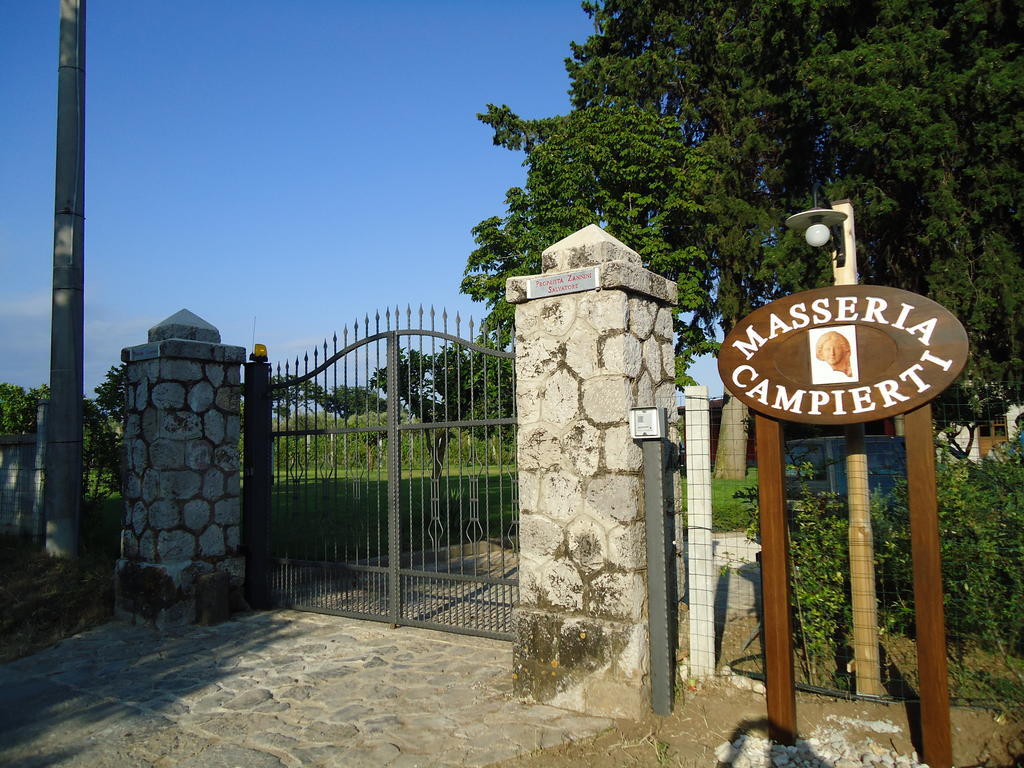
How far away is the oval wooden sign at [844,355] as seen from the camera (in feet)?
11.5

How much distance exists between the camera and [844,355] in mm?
3725

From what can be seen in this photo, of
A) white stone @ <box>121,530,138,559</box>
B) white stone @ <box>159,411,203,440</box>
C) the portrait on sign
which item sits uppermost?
the portrait on sign

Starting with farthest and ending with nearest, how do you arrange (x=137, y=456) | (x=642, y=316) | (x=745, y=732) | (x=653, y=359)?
1. (x=137, y=456)
2. (x=653, y=359)
3. (x=642, y=316)
4. (x=745, y=732)

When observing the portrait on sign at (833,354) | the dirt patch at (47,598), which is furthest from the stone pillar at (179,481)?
the portrait on sign at (833,354)

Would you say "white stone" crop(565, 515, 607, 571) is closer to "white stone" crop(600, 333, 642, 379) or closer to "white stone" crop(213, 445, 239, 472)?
"white stone" crop(600, 333, 642, 379)

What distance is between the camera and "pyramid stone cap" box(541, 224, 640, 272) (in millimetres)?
4414

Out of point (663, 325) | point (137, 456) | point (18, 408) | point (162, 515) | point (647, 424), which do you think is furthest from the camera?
point (18, 408)

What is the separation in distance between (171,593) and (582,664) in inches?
159

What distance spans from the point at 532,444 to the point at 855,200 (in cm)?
1295

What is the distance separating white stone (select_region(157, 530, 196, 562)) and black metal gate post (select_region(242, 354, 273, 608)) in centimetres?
58

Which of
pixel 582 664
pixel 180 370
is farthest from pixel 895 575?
pixel 180 370

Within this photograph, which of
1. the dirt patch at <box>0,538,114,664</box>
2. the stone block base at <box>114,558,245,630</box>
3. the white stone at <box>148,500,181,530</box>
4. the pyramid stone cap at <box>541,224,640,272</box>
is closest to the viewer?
the pyramid stone cap at <box>541,224,640,272</box>

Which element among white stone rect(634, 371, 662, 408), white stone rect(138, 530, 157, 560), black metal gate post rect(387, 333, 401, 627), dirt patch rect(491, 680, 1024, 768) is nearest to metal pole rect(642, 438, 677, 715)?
dirt patch rect(491, 680, 1024, 768)

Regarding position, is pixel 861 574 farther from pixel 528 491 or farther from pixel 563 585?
pixel 528 491
